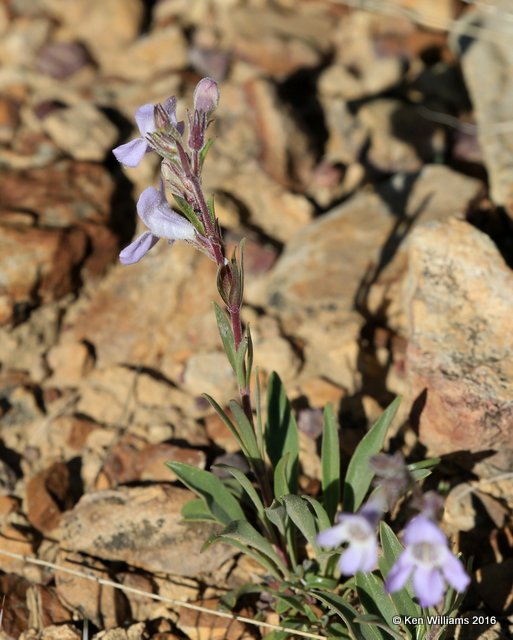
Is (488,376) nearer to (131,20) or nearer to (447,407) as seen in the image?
(447,407)

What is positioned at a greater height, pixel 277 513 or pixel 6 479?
pixel 277 513

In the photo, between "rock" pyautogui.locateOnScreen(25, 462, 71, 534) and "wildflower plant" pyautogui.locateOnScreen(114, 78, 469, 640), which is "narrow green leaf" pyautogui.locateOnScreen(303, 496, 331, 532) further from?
"rock" pyautogui.locateOnScreen(25, 462, 71, 534)

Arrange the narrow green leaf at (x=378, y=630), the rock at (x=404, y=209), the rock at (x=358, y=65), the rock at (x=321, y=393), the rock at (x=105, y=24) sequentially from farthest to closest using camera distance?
1. the rock at (x=105, y=24)
2. the rock at (x=358, y=65)
3. the rock at (x=404, y=209)
4. the rock at (x=321, y=393)
5. the narrow green leaf at (x=378, y=630)

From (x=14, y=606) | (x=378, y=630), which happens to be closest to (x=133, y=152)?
(x=378, y=630)

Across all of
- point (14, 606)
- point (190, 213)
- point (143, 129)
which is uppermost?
point (143, 129)

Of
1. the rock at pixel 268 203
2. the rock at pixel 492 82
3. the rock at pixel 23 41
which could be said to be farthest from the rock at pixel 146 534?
the rock at pixel 23 41

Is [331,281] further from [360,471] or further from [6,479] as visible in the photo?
[6,479]

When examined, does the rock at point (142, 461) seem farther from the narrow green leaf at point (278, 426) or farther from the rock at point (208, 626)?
the rock at point (208, 626)
